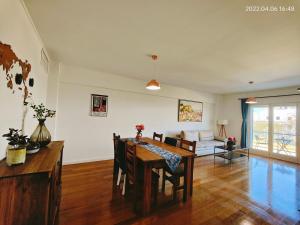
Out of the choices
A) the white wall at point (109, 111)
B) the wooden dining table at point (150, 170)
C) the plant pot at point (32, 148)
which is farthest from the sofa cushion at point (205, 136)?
the plant pot at point (32, 148)

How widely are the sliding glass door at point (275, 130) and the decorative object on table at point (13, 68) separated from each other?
673 centimetres

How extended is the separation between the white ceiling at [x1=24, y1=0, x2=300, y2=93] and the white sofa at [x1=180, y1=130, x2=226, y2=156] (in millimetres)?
2592

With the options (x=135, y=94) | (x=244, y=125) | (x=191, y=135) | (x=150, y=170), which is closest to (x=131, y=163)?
(x=150, y=170)

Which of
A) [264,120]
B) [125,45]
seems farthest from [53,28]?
[264,120]

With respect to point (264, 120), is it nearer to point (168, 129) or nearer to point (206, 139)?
point (206, 139)

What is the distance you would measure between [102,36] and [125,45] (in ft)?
1.26

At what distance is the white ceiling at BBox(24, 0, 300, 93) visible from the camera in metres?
1.59

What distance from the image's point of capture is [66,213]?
192cm

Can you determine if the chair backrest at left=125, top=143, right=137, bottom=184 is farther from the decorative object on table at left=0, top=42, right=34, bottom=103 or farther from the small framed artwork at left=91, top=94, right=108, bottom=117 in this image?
the small framed artwork at left=91, top=94, right=108, bottom=117

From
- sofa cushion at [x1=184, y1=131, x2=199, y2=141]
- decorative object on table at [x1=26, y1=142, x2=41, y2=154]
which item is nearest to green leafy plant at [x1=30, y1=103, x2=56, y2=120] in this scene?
decorative object on table at [x1=26, y1=142, x2=41, y2=154]

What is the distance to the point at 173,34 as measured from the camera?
2.07 metres

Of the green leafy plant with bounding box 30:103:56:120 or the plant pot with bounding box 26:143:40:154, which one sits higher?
the green leafy plant with bounding box 30:103:56:120

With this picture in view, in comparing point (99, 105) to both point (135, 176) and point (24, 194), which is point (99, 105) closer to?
point (135, 176)

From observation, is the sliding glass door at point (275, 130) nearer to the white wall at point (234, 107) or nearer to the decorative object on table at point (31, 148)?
the white wall at point (234, 107)
